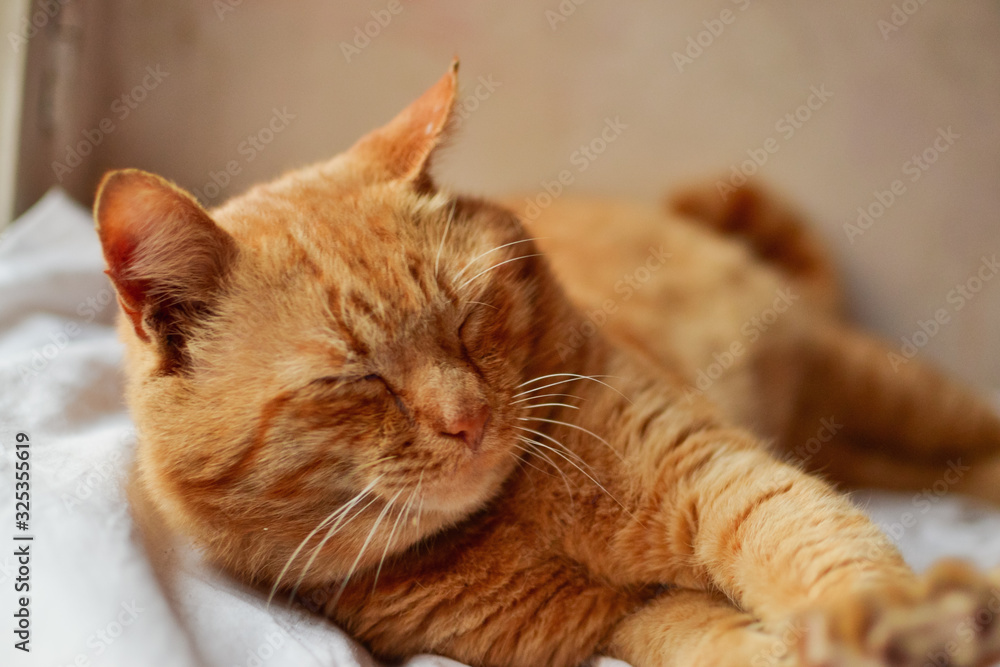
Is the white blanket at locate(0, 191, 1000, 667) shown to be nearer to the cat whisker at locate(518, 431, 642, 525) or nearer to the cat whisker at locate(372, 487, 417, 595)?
the cat whisker at locate(372, 487, 417, 595)

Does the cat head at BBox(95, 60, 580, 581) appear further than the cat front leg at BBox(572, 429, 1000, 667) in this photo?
Yes

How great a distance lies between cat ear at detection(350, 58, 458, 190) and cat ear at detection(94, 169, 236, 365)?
38 cm

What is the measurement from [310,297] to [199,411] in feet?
0.83

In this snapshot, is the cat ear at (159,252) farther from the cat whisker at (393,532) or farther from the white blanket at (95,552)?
the cat whisker at (393,532)

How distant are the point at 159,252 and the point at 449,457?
0.55 m

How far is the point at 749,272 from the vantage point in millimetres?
2275

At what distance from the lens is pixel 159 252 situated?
1073mm

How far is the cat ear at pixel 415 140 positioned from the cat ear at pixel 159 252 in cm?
38

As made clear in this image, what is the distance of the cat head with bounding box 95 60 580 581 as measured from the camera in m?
1.09

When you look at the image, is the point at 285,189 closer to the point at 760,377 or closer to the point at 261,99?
the point at 261,99

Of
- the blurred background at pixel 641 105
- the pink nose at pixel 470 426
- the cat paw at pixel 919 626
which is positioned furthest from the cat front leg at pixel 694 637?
the blurred background at pixel 641 105

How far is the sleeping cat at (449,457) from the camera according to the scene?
3.47 ft

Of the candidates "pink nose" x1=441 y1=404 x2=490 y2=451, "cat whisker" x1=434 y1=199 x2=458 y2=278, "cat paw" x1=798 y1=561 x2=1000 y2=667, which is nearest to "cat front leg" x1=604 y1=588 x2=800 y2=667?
"cat paw" x1=798 y1=561 x2=1000 y2=667

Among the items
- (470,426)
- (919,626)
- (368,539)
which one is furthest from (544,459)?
(919,626)
